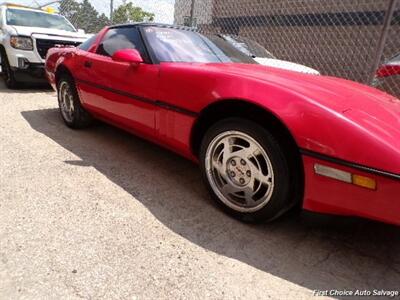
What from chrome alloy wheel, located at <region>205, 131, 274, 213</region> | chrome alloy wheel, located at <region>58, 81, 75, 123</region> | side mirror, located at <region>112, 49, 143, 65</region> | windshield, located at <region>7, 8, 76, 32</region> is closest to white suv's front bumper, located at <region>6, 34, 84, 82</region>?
windshield, located at <region>7, 8, 76, 32</region>

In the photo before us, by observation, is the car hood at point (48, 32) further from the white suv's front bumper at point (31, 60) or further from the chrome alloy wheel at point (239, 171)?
the chrome alloy wheel at point (239, 171)

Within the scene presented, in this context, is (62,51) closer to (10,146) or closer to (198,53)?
(10,146)

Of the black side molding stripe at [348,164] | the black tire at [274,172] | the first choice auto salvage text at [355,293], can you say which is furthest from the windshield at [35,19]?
the first choice auto salvage text at [355,293]

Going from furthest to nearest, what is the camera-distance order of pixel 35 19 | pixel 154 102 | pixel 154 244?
pixel 35 19
pixel 154 102
pixel 154 244

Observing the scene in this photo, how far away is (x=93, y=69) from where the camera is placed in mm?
3504

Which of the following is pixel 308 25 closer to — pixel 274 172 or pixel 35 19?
pixel 35 19

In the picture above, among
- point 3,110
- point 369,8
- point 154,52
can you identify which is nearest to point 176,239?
point 154,52

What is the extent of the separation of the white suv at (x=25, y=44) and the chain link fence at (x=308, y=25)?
2.15 meters

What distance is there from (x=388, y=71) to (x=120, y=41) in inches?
119

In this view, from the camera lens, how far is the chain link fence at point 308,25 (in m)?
9.02

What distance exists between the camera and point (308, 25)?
1091cm

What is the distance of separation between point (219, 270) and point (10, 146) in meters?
2.57

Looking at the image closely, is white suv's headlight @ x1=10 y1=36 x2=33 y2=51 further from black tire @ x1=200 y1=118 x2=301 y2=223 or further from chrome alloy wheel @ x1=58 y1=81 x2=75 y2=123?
black tire @ x1=200 y1=118 x2=301 y2=223

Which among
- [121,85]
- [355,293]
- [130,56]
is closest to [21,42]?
[121,85]
